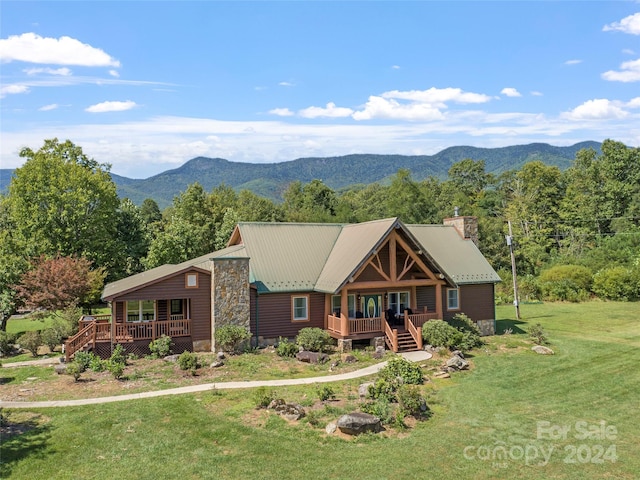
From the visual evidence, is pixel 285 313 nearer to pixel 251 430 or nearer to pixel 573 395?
pixel 251 430

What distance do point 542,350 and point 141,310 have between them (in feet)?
62.7

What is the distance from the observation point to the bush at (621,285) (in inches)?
1686

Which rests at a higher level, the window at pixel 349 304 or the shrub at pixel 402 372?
the window at pixel 349 304

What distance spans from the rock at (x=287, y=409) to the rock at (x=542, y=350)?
14.1 metres

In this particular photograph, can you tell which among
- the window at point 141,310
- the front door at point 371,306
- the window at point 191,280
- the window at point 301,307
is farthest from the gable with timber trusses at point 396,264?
the window at point 141,310

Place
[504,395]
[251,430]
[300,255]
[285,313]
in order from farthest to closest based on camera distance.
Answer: [300,255], [285,313], [504,395], [251,430]

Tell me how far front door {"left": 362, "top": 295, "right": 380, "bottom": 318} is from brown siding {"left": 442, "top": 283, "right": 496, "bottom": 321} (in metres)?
3.98

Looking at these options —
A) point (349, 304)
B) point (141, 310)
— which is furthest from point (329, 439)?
point (141, 310)

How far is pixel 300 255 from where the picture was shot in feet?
91.3

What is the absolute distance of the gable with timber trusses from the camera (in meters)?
25.5

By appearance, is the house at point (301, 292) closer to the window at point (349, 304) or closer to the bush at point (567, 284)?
the window at point (349, 304)

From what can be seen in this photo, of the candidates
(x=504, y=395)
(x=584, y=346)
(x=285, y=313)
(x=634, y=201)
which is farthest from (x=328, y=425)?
(x=634, y=201)

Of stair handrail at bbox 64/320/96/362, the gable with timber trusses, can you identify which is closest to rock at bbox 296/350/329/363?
the gable with timber trusses

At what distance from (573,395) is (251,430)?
11.5 metres
